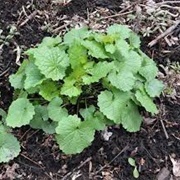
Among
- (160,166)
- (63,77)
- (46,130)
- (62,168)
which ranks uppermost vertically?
(63,77)

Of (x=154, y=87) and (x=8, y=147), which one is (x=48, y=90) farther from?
(x=154, y=87)

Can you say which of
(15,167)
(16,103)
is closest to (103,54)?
(16,103)

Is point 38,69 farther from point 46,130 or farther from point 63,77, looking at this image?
point 46,130

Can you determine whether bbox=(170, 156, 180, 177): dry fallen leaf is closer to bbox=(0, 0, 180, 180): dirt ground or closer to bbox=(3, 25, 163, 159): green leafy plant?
bbox=(0, 0, 180, 180): dirt ground

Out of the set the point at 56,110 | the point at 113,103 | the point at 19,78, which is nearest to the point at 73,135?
the point at 56,110

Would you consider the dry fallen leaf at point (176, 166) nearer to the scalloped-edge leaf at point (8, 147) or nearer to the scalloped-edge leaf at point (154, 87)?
the scalloped-edge leaf at point (154, 87)

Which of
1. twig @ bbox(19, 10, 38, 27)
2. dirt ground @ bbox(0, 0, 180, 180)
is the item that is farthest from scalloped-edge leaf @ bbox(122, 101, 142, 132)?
twig @ bbox(19, 10, 38, 27)
